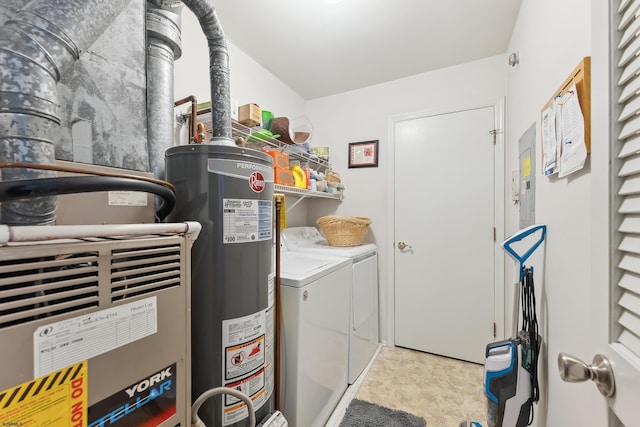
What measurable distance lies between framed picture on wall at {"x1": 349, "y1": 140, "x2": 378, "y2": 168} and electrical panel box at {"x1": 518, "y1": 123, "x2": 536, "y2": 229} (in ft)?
4.04

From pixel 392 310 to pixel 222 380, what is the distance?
1977 mm

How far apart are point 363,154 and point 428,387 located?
2.08 metres

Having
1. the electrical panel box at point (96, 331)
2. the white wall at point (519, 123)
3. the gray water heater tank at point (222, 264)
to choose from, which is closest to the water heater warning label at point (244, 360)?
the gray water heater tank at point (222, 264)

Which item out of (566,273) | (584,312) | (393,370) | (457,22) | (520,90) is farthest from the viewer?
(393,370)

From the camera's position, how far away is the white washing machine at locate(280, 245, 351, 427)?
131 centimetres

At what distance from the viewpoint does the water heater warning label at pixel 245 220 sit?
2.98 ft

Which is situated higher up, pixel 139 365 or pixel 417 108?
pixel 417 108

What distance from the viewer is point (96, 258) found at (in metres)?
0.52

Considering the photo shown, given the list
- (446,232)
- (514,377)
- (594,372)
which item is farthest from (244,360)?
(446,232)

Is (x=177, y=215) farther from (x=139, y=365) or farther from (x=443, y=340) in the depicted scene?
(x=443, y=340)

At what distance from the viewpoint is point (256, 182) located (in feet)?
3.18

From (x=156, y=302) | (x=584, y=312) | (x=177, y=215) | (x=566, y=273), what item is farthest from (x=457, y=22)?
(x=156, y=302)

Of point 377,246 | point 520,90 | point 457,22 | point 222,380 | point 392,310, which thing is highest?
point 457,22

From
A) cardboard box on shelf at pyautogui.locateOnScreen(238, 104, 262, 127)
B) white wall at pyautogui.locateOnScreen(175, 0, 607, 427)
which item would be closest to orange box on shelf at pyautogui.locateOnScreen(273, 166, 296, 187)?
cardboard box on shelf at pyautogui.locateOnScreen(238, 104, 262, 127)
